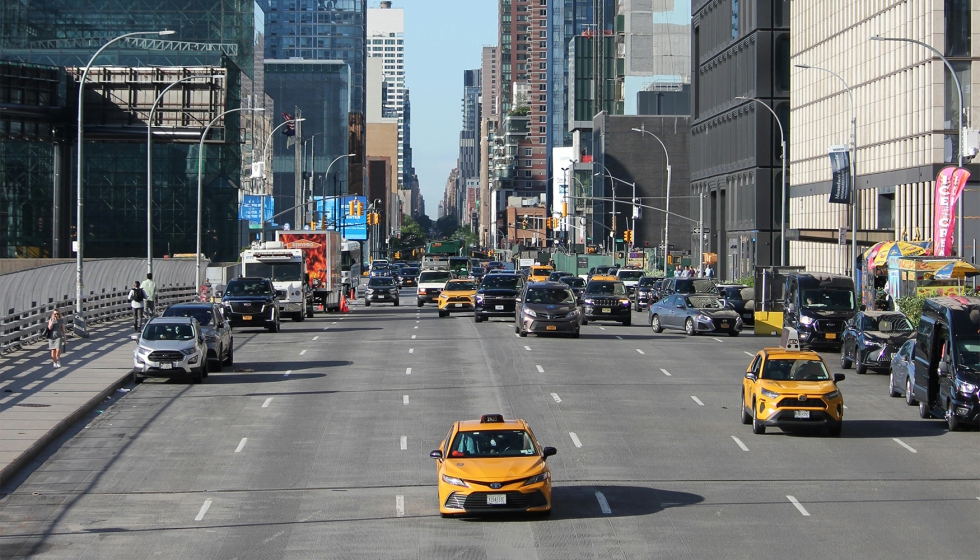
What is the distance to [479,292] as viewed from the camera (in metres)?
49.3

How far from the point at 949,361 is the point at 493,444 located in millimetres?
11016

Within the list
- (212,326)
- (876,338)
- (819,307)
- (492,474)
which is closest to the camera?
(492,474)

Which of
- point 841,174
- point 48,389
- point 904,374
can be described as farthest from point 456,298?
point 904,374

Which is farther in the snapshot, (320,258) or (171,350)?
(320,258)

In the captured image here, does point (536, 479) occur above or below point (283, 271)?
below

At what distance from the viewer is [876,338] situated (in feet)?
107

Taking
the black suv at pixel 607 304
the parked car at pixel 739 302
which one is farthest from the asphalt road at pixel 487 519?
the parked car at pixel 739 302

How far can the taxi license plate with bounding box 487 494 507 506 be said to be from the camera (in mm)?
15914

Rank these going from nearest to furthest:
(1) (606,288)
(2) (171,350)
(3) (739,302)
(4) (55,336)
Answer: (2) (171,350), (4) (55,336), (1) (606,288), (3) (739,302)

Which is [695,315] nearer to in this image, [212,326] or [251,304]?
[251,304]

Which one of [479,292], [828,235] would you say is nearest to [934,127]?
[828,235]

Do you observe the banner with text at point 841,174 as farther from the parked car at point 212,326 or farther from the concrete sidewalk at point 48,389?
the concrete sidewalk at point 48,389

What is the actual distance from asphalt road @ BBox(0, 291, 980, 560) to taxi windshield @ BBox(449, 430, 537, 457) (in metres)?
0.88

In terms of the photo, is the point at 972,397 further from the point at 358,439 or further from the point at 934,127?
the point at 934,127
